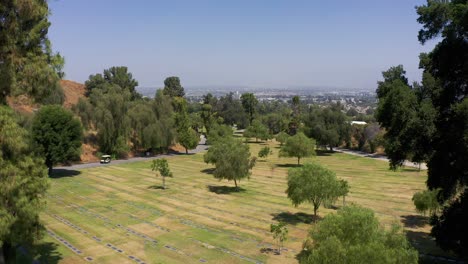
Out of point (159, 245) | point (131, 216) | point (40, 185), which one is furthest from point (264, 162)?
point (40, 185)

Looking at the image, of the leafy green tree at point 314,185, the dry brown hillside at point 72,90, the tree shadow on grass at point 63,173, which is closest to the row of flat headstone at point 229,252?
the leafy green tree at point 314,185

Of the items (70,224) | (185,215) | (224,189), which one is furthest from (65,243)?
(224,189)

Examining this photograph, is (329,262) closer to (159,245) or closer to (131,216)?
(159,245)

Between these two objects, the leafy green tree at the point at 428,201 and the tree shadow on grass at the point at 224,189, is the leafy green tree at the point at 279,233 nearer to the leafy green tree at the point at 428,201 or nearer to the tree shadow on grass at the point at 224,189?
the leafy green tree at the point at 428,201

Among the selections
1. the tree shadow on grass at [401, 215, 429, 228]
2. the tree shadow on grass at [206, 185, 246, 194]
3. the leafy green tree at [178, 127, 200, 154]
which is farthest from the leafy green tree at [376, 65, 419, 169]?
the leafy green tree at [178, 127, 200, 154]

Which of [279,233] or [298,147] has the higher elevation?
[298,147]

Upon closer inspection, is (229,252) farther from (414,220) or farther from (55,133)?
(55,133)
